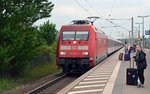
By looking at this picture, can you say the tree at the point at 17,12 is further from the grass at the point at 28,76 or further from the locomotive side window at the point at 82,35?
the grass at the point at 28,76

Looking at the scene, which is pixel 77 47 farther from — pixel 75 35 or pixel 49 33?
pixel 49 33

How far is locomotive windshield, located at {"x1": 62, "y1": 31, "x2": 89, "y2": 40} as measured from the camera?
15539 mm

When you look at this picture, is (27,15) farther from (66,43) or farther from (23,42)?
(66,43)

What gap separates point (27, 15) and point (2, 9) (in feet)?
5.24

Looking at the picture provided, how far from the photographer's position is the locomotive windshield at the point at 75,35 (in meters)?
15.5

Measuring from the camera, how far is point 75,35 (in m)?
15.6

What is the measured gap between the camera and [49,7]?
20016 mm


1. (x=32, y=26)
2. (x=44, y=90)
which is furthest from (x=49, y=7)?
(x=44, y=90)

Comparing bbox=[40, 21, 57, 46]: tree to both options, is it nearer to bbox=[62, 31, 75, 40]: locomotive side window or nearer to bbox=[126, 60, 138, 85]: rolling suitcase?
bbox=[62, 31, 75, 40]: locomotive side window

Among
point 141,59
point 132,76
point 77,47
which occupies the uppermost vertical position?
point 77,47

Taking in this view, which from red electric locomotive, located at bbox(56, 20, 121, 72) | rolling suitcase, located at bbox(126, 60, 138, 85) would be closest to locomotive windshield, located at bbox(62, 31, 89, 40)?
red electric locomotive, located at bbox(56, 20, 121, 72)

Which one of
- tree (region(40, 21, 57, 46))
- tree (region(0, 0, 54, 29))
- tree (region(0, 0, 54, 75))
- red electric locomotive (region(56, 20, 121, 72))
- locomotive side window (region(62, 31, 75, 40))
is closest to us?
tree (region(0, 0, 54, 75))

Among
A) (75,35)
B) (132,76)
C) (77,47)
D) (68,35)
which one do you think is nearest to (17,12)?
(68,35)

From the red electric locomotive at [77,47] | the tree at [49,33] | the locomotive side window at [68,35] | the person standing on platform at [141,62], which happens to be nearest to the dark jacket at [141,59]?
the person standing on platform at [141,62]
